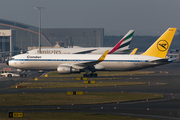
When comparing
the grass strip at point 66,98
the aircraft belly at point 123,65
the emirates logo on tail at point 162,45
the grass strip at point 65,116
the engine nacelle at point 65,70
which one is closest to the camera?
the grass strip at point 65,116

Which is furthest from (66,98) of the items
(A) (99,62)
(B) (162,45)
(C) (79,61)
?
(B) (162,45)

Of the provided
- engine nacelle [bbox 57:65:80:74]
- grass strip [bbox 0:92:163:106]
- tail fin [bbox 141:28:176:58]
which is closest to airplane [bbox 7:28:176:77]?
tail fin [bbox 141:28:176:58]

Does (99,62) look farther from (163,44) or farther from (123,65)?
(163,44)

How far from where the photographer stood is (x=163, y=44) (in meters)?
57.9

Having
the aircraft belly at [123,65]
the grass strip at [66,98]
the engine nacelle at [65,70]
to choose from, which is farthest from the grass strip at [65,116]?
the aircraft belly at [123,65]

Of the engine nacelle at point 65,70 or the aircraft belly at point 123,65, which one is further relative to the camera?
the aircraft belly at point 123,65

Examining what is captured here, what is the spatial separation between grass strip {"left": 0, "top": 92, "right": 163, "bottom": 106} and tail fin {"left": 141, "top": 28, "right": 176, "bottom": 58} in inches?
896

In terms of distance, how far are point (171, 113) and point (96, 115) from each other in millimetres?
6809

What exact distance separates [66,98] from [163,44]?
30581 millimetres

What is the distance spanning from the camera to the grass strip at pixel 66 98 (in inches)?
1239

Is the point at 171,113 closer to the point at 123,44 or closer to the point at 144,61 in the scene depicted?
the point at 144,61

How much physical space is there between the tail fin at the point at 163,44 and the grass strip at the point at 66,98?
74.7 feet

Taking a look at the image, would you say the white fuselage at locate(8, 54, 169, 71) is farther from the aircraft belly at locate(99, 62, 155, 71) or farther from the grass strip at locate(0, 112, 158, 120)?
the grass strip at locate(0, 112, 158, 120)

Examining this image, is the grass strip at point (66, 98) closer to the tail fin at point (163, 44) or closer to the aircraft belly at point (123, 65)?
the aircraft belly at point (123, 65)
